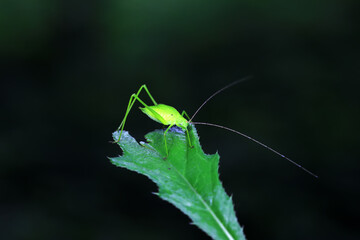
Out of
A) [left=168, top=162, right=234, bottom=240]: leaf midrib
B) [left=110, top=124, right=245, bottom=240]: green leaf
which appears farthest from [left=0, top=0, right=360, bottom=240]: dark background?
[left=168, top=162, right=234, bottom=240]: leaf midrib

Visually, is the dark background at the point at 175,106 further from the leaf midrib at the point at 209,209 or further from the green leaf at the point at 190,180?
the leaf midrib at the point at 209,209

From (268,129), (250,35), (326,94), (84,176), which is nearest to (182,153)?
(84,176)

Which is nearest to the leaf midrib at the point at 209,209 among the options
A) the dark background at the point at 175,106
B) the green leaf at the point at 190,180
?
the green leaf at the point at 190,180

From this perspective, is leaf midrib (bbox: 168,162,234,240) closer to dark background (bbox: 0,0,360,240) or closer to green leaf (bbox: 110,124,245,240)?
green leaf (bbox: 110,124,245,240)

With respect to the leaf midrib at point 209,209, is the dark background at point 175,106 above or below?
below

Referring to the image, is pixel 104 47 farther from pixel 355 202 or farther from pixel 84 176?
pixel 355 202

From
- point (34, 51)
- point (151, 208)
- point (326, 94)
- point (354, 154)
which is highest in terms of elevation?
point (34, 51)

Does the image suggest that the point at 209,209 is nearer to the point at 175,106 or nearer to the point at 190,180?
the point at 190,180
